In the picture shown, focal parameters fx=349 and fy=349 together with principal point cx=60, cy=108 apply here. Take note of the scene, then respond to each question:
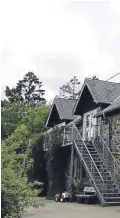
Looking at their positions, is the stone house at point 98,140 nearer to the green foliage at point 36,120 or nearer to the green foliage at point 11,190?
the green foliage at point 11,190

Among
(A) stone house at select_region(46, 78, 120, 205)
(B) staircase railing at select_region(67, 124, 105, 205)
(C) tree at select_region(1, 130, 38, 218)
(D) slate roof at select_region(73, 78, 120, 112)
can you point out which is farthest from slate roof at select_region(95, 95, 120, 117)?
(C) tree at select_region(1, 130, 38, 218)

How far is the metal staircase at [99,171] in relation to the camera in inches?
608

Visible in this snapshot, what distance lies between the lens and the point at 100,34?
13.5m

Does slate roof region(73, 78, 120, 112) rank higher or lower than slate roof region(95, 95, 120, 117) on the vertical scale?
higher

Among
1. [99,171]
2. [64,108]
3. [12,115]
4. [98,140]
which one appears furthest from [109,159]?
[12,115]

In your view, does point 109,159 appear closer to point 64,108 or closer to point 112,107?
point 112,107

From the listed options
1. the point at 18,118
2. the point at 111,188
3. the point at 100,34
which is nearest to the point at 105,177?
the point at 111,188

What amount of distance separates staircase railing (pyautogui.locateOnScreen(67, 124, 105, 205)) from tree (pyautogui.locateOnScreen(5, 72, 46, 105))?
1723 inches

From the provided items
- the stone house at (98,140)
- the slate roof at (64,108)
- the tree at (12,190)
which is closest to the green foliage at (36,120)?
the slate roof at (64,108)

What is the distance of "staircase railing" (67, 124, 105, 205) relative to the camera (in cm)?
1598

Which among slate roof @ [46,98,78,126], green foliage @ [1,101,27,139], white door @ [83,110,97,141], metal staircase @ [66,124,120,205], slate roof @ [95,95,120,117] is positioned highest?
green foliage @ [1,101,27,139]

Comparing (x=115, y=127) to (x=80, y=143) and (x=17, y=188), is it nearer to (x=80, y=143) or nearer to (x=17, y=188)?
(x=80, y=143)

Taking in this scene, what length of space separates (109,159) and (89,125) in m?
4.09

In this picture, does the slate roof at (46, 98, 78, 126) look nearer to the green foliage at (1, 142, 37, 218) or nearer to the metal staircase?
the metal staircase
